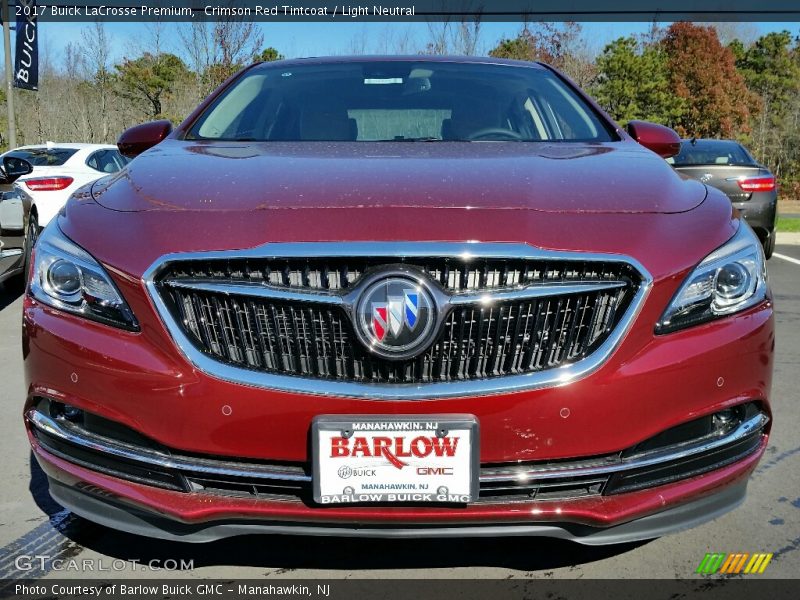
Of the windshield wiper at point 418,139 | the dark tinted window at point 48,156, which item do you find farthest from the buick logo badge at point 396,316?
the dark tinted window at point 48,156

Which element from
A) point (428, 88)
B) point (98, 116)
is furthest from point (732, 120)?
point (428, 88)

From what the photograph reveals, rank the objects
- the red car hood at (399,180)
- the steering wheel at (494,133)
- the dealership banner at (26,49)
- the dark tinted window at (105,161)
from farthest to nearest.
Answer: the dealership banner at (26,49)
the dark tinted window at (105,161)
the steering wheel at (494,133)
the red car hood at (399,180)

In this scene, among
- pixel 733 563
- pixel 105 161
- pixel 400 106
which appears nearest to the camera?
pixel 733 563

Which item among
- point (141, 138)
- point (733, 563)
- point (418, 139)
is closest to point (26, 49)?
point (141, 138)

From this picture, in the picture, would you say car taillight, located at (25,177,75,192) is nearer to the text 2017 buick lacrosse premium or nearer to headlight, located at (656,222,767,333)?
the text 2017 buick lacrosse premium

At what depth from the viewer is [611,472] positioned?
80.6 inches

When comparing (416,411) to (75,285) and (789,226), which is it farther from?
(789,226)

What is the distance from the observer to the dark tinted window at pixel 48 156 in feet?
35.0

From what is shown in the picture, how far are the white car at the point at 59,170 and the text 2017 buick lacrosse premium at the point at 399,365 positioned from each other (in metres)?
7.79

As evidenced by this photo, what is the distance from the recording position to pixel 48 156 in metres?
10.9

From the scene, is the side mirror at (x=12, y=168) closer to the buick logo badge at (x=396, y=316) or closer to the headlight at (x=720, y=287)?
the buick logo badge at (x=396, y=316)

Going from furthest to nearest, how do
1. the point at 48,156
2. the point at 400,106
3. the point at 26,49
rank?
the point at 26,49, the point at 48,156, the point at 400,106

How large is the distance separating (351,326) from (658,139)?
1872 mm

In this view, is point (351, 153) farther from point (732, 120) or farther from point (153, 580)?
point (732, 120)
